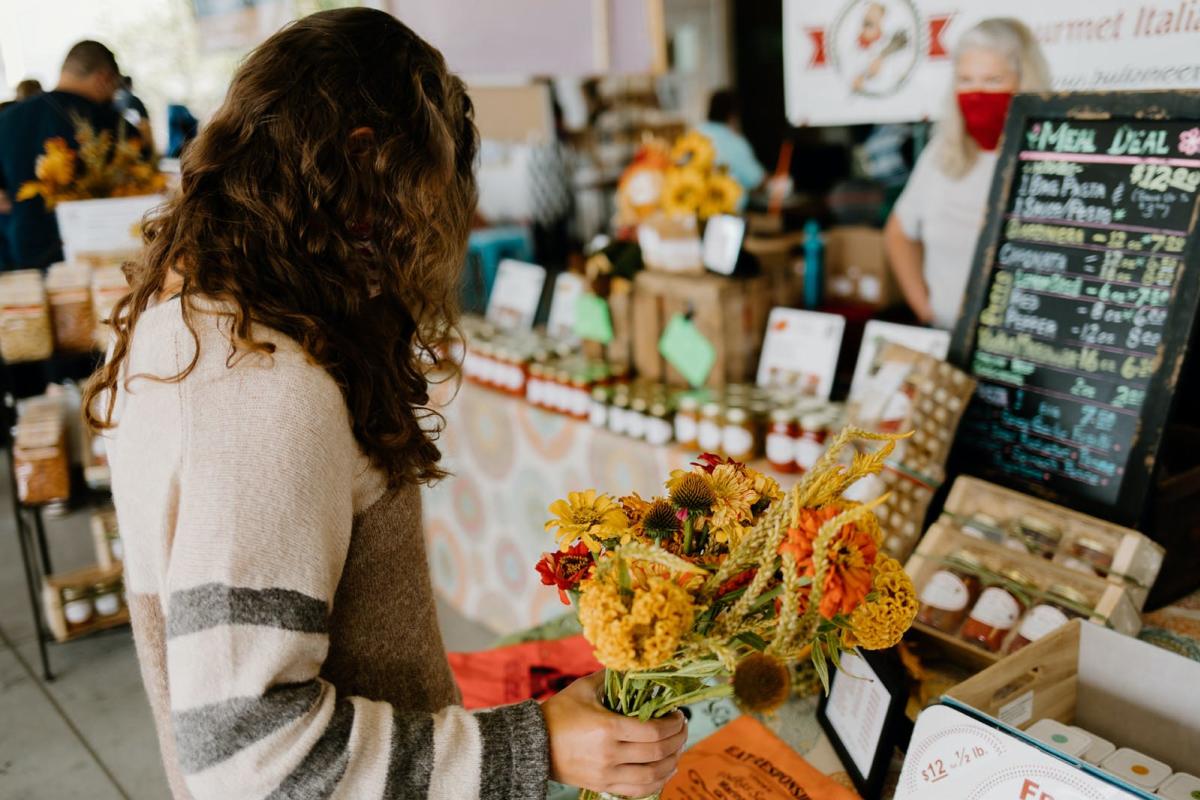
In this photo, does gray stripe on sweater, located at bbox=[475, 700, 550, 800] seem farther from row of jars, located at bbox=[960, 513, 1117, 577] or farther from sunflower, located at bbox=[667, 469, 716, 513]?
row of jars, located at bbox=[960, 513, 1117, 577]

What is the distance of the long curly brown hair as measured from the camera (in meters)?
0.89

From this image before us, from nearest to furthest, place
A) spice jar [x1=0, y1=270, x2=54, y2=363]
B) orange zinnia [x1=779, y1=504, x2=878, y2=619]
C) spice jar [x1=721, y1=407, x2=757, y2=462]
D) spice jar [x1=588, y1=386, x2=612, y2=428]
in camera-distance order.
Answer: orange zinnia [x1=779, y1=504, x2=878, y2=619] < spice jar [x1=721, y1=407, x2=757, y2=462] < spice jar [x1=588, y1=386, x2=612, y2=428] < spice jar [x1=0, y1=270, x2=54, y2=363]

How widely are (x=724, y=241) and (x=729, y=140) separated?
2651mm

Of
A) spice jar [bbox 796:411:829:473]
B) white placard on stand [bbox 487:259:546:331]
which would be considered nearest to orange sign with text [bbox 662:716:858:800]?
spice jar [bbox 796:411:829:473]

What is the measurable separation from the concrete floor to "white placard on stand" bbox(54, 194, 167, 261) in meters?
1.47

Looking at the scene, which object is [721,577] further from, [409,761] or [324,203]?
[324,203]

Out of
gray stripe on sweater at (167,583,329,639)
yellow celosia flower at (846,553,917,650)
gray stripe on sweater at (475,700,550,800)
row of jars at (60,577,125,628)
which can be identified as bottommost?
row of jars at (60,577,125,628)

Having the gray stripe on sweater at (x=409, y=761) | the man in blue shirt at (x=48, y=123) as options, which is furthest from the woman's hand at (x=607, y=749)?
the man in blue shirt at (x=48, y=123)

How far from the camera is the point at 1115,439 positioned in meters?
1.58

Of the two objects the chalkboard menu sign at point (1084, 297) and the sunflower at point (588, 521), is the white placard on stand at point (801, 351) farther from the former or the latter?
the sunflower at point (588, 521)

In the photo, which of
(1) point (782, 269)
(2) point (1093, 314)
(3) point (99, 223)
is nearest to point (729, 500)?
(2) point (1093, 314)

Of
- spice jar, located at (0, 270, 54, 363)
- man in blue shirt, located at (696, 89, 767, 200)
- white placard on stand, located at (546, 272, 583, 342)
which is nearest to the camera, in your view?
spice jar, located at (0, 270, 54, 363)

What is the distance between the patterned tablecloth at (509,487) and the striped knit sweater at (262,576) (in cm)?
154

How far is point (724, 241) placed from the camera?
2.44 metres
